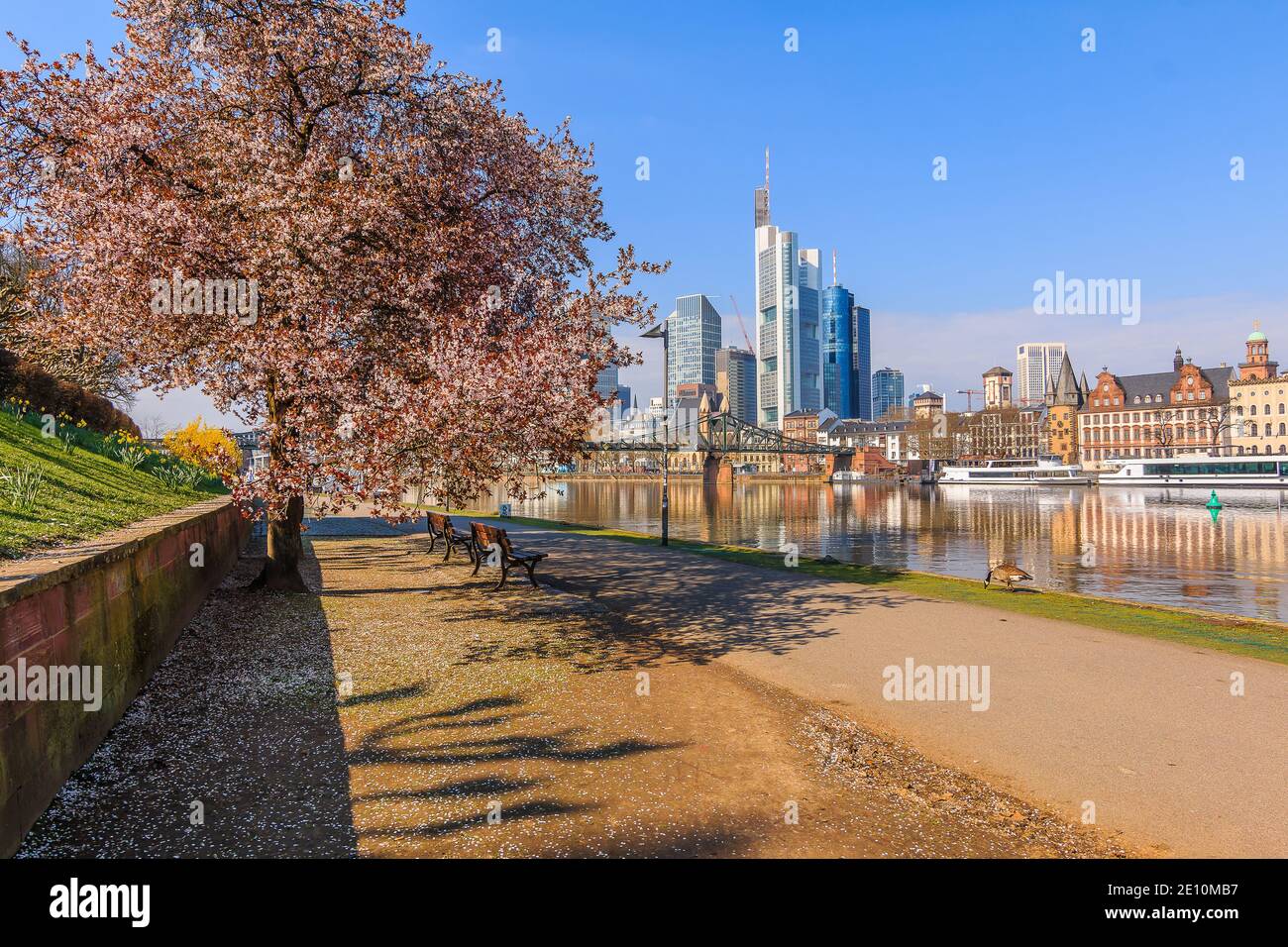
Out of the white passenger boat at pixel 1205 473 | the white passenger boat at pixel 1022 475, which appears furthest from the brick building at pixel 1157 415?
the white passenger boat at pixel 1205 473

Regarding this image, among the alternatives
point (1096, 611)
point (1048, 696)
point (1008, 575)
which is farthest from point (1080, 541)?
point (1048, 696)

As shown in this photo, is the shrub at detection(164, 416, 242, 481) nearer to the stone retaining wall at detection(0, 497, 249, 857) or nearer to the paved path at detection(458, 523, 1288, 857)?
the stone retaining wall at detection(0, 497, 249, 857)

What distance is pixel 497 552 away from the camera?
60.8 ft

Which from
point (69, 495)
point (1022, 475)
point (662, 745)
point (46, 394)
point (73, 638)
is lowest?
point (1022, 475)

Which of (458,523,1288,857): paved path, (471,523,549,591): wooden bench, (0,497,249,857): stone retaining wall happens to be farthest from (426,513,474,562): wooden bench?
(0,497,249,857): stone retaining wall

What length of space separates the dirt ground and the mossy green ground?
886 centimetres

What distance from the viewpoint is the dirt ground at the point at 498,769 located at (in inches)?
216

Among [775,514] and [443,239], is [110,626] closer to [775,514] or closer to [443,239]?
[443,239]

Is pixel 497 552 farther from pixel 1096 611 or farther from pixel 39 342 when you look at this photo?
pixel 1096 611

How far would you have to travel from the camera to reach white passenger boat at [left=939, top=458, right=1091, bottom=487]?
13162 centimetres

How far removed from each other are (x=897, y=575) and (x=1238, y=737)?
13876 millimetres

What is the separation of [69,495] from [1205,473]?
5375 inches

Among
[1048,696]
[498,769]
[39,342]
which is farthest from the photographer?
[39,342]

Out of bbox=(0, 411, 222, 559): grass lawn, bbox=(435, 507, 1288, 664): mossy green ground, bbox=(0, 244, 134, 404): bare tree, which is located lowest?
bbox=(435, 507, 1288, 664): mossy green ground
